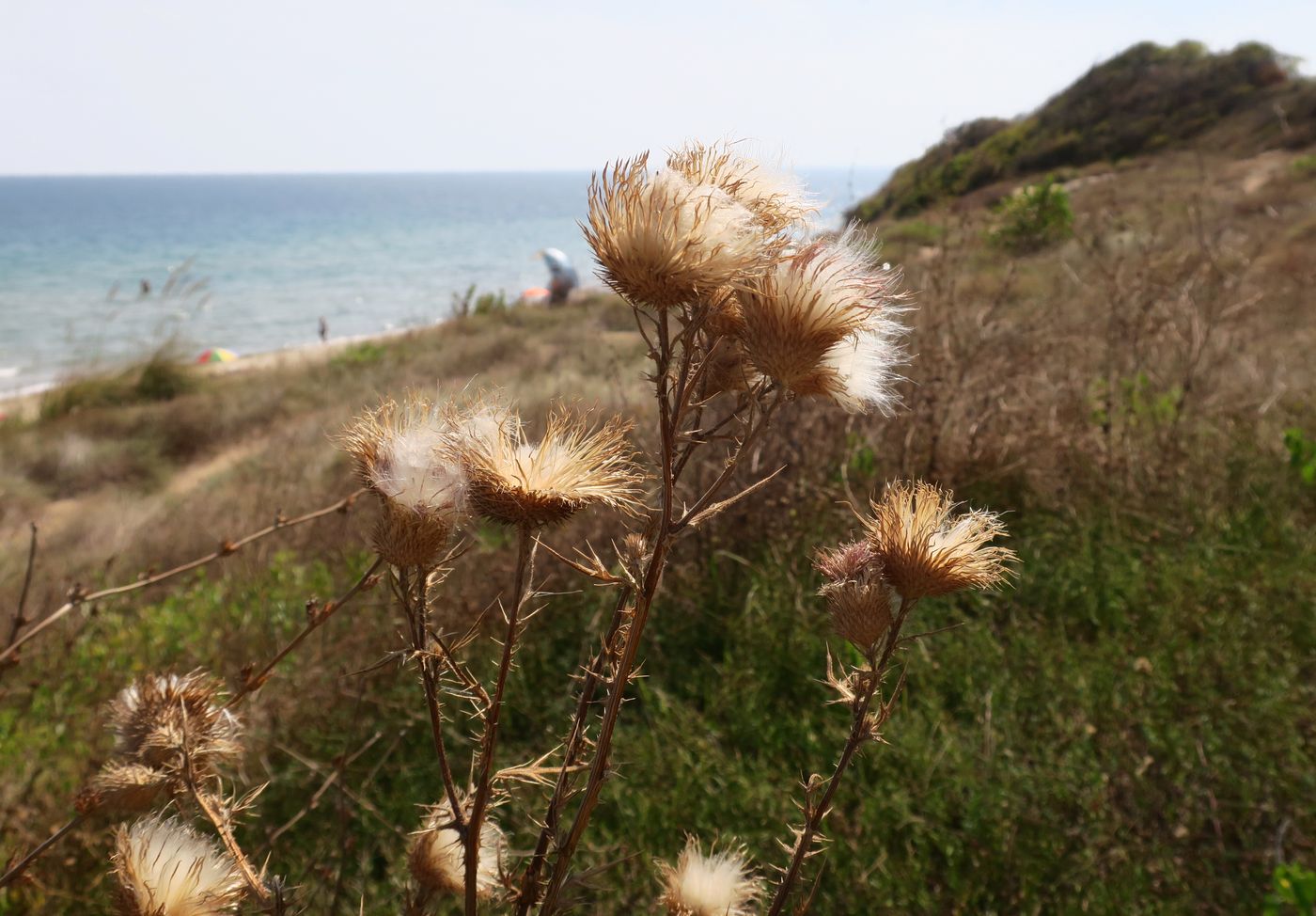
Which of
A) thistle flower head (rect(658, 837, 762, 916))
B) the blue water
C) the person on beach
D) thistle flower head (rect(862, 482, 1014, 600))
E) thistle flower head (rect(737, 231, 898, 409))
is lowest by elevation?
the blue water

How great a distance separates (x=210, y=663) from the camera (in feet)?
12.4

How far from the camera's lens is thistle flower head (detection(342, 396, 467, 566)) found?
770mm

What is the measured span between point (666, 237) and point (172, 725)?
0.76 m

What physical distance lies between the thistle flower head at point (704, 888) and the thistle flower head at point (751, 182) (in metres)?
0.68

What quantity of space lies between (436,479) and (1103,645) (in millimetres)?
3074

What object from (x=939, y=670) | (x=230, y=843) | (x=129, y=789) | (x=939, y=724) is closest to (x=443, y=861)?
(x=230, y=843)

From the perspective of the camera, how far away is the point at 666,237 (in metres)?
0.70

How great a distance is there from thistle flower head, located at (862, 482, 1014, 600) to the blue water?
35 centimetres

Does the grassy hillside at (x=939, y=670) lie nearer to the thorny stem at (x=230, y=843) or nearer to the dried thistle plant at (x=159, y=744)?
the dried thistle plant at (x=159, y=744)

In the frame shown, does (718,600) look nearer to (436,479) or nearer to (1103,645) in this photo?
(1103,645)

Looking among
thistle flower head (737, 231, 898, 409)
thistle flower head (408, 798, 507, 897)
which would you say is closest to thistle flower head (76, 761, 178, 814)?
thistle flower head (408, 798, 507, 897)

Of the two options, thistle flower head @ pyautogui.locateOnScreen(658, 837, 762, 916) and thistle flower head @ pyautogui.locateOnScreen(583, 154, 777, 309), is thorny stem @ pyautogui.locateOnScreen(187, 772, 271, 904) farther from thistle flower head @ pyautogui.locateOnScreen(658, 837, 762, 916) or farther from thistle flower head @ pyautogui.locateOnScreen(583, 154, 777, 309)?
thistle flower head @ pyautogui.locateOnScreen(583, 154, 777, 309)

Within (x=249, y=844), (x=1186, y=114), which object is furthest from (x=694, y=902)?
(x=1186, y=114)

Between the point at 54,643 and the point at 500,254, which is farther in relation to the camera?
the point at 500,254
